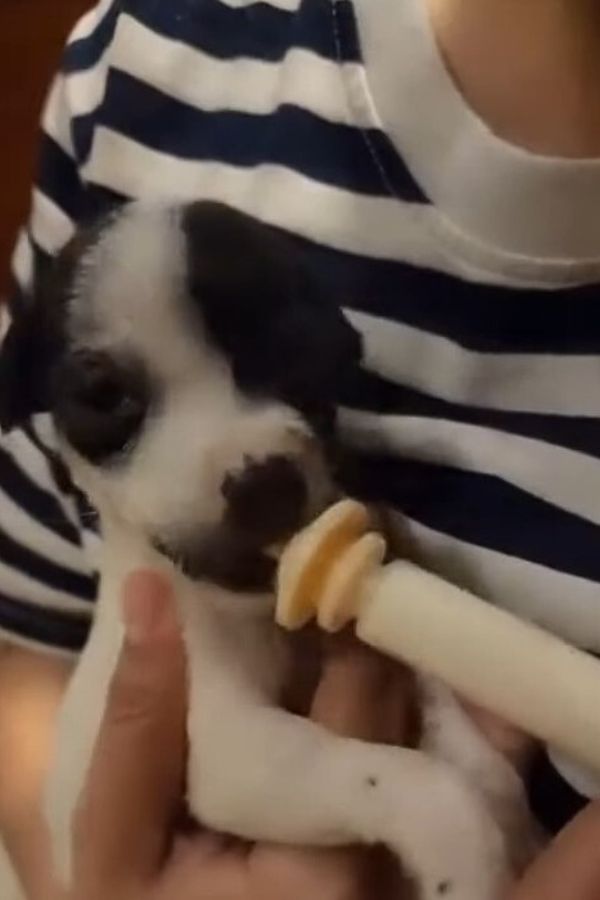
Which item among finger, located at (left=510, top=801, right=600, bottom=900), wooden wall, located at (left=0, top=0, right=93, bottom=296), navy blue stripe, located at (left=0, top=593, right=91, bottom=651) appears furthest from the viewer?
wooden wall, located at (left=0, top=0, right=93, bottom=296)

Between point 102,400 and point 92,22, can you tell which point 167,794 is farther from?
point 92,22

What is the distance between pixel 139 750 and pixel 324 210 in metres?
0.18

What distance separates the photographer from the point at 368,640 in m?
0.50

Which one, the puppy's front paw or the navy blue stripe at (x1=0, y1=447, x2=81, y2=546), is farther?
the navy blue stripe at (x1=0, y1=447, x2=81, y2=546)

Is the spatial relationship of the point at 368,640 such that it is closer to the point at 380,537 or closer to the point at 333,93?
the point at 380,537

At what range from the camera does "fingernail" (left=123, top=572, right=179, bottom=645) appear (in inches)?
20.8

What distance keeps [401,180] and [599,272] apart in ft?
0.23

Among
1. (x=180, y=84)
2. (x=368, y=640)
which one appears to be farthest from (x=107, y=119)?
(x=368, y=640)

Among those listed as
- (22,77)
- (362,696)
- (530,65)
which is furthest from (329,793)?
(22,77)

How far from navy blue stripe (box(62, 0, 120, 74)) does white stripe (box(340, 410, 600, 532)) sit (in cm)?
20

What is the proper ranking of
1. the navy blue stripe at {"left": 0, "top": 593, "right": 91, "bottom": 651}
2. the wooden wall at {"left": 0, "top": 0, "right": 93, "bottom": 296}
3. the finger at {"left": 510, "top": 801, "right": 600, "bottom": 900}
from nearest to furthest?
the finger at {"left": 510, "top": 801, "right": 600, "bottom": 900}
the navy blue stripe at {"left": 0, "top": 593, "right": 91, "bottom": 651}
the wooden wall at {"left": 0, "top": 0, "right": 93, "bottom": 296}

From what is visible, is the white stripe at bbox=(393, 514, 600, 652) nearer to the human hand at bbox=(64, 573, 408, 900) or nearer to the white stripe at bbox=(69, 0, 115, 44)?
the human hand at bbox=(64, 573, 408, 900)

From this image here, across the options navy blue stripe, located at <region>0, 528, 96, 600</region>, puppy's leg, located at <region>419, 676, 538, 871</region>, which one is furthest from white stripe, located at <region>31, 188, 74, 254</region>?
puppy's leg, located at <region>419, 676, 538, 871</region>

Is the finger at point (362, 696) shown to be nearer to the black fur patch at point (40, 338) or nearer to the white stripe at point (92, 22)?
the black fur patch at point (40, 338)
